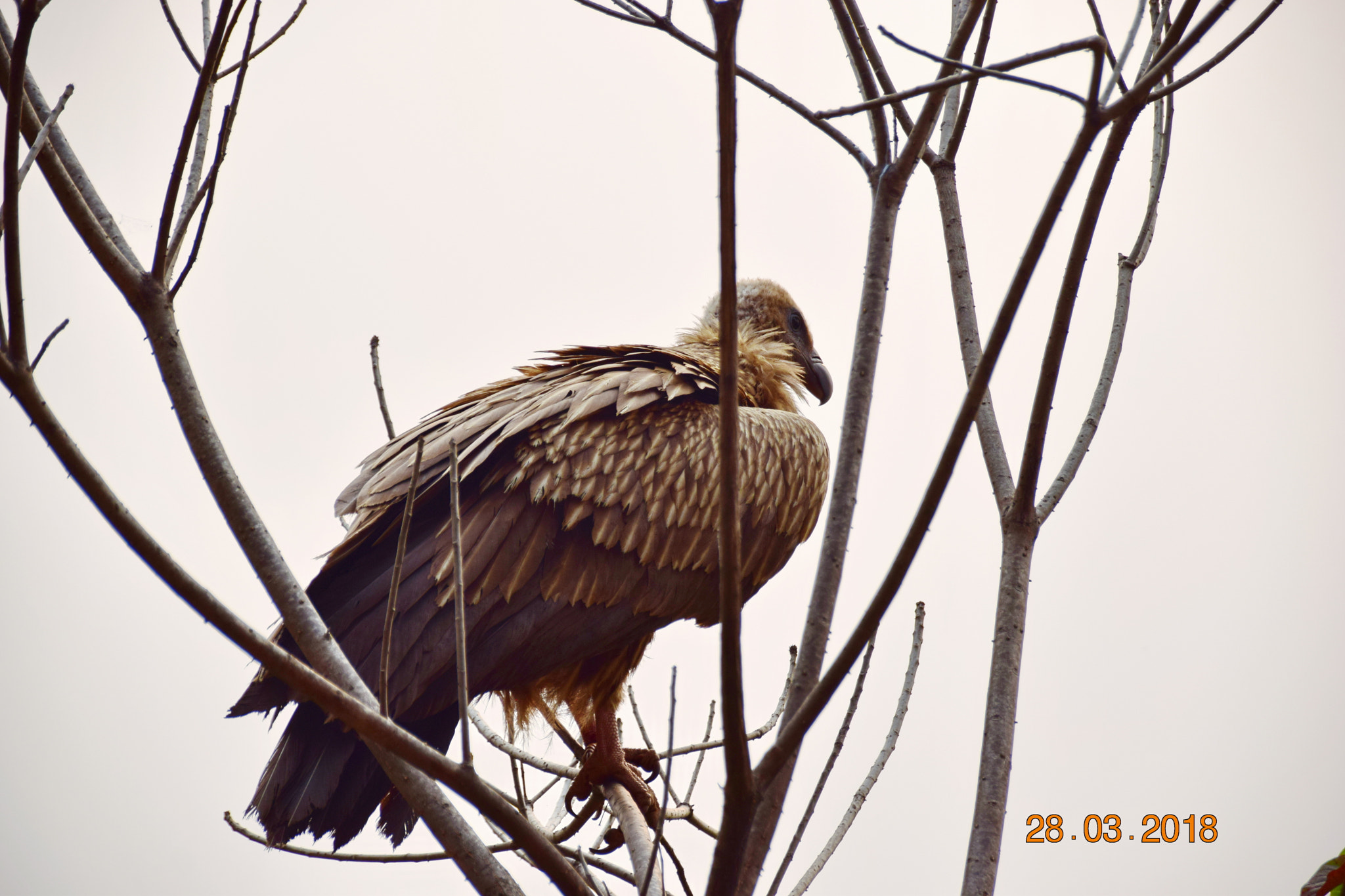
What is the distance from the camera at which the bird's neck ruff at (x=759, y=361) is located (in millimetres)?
4641

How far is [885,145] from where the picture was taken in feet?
6.80

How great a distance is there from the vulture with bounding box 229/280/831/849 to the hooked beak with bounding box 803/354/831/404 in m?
1.01

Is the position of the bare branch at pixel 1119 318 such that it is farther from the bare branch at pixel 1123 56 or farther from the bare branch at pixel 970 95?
the bare branch at pixel 1123 56

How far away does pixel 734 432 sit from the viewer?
4.69ft

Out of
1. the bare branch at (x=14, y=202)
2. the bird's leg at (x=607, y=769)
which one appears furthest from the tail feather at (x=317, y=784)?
the bare branch at (x=14, y=202)

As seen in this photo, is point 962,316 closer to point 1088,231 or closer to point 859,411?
point 859,411

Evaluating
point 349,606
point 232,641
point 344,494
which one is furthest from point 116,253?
point 344,494

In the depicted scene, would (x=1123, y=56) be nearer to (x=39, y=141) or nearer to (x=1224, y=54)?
(x=1224, y=54)

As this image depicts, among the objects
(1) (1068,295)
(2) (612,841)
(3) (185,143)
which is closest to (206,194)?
(3) (185,143)

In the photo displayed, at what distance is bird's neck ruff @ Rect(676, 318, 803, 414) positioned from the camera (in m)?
4.64

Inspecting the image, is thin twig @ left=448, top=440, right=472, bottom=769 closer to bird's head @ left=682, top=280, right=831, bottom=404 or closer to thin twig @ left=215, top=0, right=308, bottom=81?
thin twig @ left=215, top=0, right=308, bottom=81

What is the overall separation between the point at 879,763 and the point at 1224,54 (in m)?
1.69

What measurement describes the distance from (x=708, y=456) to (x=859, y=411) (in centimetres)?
204

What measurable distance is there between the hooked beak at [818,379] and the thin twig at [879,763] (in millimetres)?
2775
